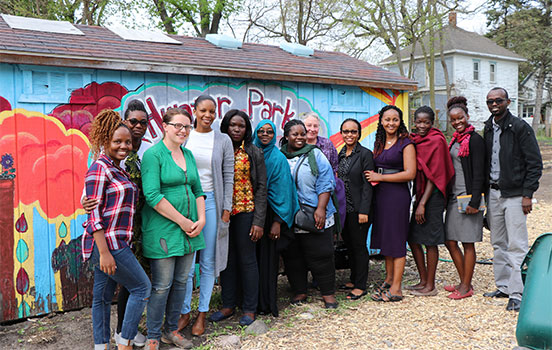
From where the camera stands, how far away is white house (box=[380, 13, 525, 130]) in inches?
1142

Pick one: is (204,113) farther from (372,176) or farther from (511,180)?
(511,180)

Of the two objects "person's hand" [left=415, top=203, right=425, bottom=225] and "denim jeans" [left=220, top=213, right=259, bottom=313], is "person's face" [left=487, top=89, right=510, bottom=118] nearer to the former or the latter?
"person's hand" [left=415, top=203, right=425, bottom=225]

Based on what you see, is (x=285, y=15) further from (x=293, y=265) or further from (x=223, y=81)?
(x=293, y=265)

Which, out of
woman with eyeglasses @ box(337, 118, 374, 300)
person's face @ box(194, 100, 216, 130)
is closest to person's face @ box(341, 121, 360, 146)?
woman with eyeglasses @ box(337, 118, 374, 300)

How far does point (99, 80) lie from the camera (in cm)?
472

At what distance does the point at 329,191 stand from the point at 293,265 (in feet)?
3.26

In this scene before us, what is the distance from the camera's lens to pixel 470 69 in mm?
29812

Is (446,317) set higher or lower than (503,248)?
lower

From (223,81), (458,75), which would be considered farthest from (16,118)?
(458,75)

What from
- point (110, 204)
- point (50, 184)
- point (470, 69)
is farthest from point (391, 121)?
point (470, 69)

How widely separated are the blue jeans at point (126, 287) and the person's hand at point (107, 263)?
4 cm

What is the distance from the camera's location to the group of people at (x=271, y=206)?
3.40 m

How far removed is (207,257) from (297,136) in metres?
1.48

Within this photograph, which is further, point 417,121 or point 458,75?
point 458,75
